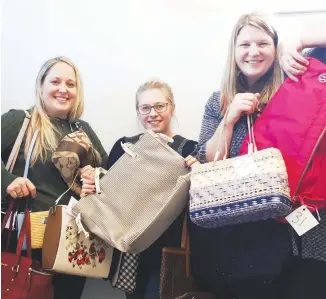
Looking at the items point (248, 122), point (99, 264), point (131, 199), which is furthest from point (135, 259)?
point (248, 122)

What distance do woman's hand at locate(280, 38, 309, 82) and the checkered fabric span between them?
794 millimetres

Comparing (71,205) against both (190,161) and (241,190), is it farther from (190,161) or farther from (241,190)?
(241,190)

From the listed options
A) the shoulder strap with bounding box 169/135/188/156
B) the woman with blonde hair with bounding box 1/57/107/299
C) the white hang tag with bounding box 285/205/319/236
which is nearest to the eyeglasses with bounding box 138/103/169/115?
the shoulder strap with bounding box 169/135/188/156

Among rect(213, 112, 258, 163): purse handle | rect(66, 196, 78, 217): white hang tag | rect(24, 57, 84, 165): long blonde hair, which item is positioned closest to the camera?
rect(213, 112, 258, 163): purse handle

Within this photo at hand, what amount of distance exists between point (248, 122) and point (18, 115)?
2.65ft

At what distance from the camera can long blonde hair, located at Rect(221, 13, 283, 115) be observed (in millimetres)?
1548

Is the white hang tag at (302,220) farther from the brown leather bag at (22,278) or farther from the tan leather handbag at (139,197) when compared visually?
the brown leather bag at (22,278)

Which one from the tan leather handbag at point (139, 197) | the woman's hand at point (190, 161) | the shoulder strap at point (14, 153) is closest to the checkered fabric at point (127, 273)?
the tan leather handbag at point (139, 197)

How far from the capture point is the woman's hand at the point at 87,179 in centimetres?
155

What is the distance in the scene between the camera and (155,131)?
1.67m

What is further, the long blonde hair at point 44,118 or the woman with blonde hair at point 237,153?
the long blonde hair at point 44,118

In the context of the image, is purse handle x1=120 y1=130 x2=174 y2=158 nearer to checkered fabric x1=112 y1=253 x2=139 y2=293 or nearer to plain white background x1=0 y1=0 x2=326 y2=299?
plain white background x1=0 y1=0 x2=326 y2=299

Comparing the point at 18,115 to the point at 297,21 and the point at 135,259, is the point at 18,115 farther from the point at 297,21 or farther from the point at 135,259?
the point at 297,21

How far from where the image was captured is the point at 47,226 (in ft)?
5.00
